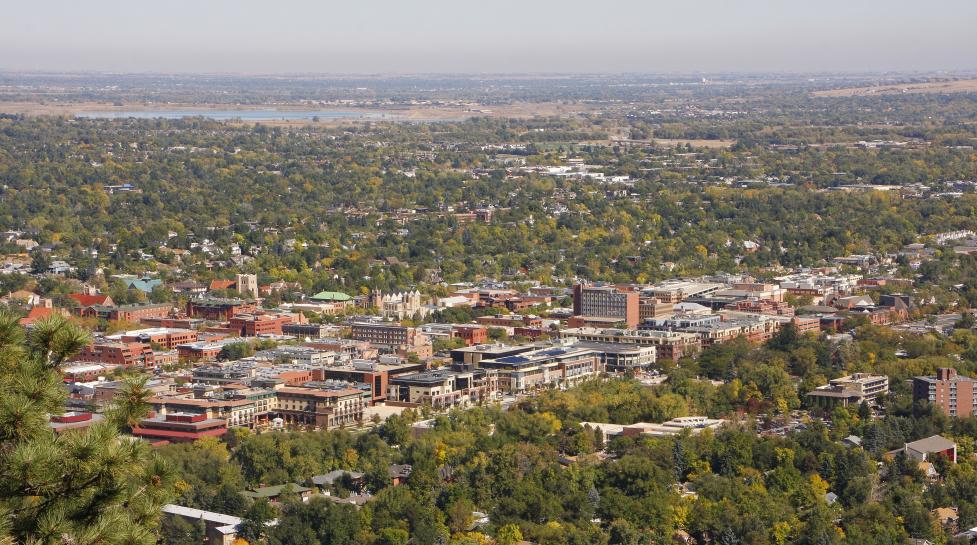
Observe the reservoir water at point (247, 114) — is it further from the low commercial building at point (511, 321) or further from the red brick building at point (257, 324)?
the low commercial building at point (511, 321)

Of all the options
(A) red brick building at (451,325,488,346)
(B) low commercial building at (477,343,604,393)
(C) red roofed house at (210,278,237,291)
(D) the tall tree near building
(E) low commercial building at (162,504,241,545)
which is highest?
(D) the tall tree near building

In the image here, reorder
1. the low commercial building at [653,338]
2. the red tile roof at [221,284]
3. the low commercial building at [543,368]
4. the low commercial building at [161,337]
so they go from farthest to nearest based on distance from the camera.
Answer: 1. the red tile roof at [221,284]
2. the low commercial building at [161,337]
3. the low commercial building at [653,338]
4. the low commercial building at [543,368]

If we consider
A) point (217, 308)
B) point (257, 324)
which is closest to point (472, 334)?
point (257, 324)

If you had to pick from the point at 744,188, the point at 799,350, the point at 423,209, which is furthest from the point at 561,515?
the point at 744,188

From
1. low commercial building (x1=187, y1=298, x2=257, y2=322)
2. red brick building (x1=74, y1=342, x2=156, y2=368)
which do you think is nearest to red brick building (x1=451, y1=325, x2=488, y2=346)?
low commercial building (x1=187, y1=298, x2=257, y2=322)

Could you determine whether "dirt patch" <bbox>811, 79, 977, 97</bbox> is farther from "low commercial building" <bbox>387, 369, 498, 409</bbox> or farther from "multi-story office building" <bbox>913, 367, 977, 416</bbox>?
"multi-story office building" <bbox>913, 367, 977, 416</bbox>

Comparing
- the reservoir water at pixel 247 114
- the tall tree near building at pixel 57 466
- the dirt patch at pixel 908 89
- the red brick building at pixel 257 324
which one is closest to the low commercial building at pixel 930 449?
the red brick building at pixel 257 324

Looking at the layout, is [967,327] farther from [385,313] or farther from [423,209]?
[423,209]

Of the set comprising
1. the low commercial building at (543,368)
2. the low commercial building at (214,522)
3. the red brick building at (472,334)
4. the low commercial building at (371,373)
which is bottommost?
the red brick building at (472,334)

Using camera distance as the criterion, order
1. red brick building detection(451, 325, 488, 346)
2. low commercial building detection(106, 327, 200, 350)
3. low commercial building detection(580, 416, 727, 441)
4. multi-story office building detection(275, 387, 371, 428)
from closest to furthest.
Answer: low commercial building detection(580, 416, 727, 441) → multi-story office building detection(275, 387, 371, 428) → low commercial building detection(106, 327, 200, 350) → red brick building detection(451, 325, 488, 346)

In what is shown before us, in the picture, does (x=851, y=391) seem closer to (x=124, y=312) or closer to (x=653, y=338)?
(x=653, y=338)

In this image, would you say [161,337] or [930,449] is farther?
[161,337]
